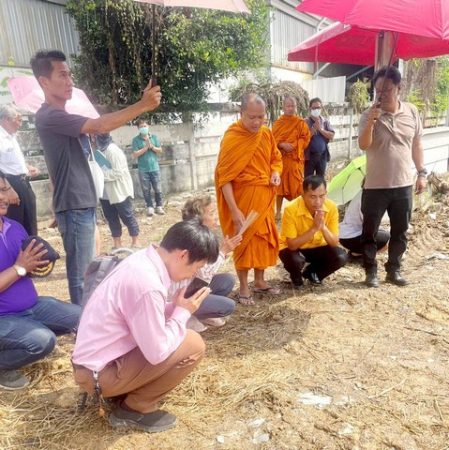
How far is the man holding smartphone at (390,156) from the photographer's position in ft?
10.5

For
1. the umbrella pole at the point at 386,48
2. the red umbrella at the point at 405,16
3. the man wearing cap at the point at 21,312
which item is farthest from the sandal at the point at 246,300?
the umbrella pole at the point at 386,48

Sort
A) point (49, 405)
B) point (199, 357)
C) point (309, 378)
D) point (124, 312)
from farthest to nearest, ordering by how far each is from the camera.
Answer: point (309, 378) → point (49, 405) → point (199, 357) → point (124, 312)

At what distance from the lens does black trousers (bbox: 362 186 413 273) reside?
135 inches

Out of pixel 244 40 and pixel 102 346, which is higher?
pixel 244 40

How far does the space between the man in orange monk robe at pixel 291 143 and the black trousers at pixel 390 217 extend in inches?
89.3

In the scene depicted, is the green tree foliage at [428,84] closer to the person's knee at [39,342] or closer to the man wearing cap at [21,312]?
the man wearing cap at [21,312]

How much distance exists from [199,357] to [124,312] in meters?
0.51

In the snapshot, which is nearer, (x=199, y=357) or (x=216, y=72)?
(x=199, y=357)

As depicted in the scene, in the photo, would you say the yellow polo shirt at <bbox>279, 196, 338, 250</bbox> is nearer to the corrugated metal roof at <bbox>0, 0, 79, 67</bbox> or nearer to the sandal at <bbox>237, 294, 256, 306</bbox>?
the sandal at <bbox>237, 294, 256, 306</bbox>

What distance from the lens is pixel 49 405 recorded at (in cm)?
225

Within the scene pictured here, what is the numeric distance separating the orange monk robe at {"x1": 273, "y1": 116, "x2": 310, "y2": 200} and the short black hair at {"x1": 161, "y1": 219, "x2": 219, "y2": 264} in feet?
13.4

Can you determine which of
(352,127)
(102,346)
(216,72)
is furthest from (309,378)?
(352,127)

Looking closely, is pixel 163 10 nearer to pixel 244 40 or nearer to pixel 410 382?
pixel 244 40

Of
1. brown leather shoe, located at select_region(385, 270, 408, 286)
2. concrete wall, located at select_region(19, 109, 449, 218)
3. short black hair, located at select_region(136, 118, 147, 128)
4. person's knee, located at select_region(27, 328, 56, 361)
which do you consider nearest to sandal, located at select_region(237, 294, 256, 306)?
brown leather shoe, located at select_region(385, 270, 408, 286)
